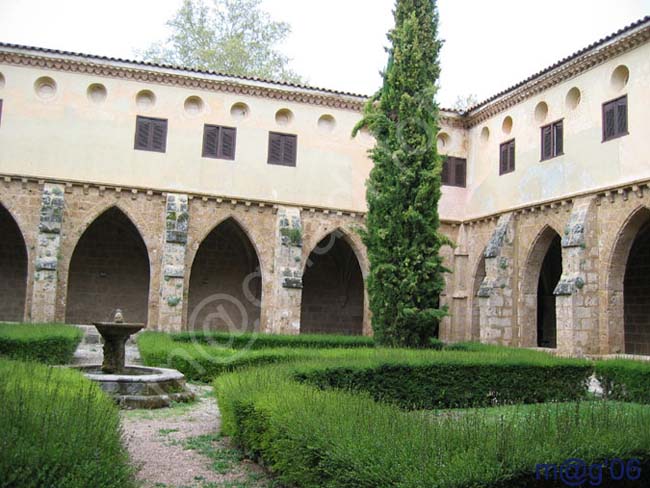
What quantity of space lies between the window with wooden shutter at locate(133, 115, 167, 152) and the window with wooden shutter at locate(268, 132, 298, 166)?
326 cm

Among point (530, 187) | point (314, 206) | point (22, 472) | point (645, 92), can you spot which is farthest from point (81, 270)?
point (22, 472)

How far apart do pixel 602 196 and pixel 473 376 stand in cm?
788

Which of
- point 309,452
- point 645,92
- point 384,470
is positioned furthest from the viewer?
point 645,92

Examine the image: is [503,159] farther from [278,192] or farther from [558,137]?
[278,192]

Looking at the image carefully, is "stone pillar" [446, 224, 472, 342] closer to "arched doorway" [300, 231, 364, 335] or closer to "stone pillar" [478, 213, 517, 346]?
"stone pillar" [478, 213, 517, 346]

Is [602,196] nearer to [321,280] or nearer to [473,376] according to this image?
[473,376]

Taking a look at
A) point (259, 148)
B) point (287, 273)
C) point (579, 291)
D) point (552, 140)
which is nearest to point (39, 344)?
point (287, 273)

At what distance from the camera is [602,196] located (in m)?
16.6

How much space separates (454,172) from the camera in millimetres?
22438

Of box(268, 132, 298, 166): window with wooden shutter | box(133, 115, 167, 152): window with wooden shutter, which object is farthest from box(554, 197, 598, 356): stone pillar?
box(133, 115, 167, 152): window with wooden shutter

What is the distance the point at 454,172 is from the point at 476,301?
4431mm

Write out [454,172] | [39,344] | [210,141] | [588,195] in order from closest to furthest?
[39,344]
[588,195]
[210,141]
[454,172]

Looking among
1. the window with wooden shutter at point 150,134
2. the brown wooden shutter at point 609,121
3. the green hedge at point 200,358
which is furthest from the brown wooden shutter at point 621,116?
the window with wooden shutter at point 150,134

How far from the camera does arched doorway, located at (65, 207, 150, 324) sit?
2152 centimetres
